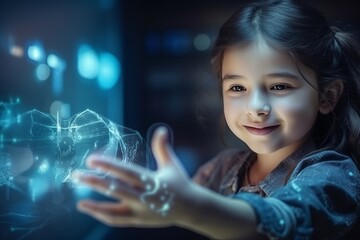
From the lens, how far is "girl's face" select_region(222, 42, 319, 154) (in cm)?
67

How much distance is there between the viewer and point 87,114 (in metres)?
0.71

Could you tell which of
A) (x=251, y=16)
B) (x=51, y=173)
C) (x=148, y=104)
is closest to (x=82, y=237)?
(x=51, y=173)

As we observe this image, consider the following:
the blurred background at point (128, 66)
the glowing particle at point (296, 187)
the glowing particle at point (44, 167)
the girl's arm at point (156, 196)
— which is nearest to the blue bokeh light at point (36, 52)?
the blurred background at point (128, 66)

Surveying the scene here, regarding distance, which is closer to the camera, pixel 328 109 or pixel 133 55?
pixel 328 109

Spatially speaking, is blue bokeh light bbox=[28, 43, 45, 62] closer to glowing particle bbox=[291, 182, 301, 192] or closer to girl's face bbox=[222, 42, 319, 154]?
girl's face bbox=[222, 42, 319, 154]


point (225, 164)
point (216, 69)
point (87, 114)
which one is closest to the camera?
point (87, 114)

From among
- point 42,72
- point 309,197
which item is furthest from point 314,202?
point 42,72

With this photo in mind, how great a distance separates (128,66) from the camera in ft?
3.03

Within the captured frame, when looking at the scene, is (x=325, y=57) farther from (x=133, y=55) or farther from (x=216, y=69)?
(x=133, y=55)

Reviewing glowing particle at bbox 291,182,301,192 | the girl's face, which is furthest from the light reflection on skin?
glowing particle at bbox 291,182,301,192

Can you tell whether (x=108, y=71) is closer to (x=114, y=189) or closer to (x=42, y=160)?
(x=42, y=160)

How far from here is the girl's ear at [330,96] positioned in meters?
0.74

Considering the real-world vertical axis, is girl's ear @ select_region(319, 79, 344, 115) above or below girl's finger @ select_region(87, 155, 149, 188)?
above

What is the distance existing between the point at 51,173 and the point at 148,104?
1.03ft
